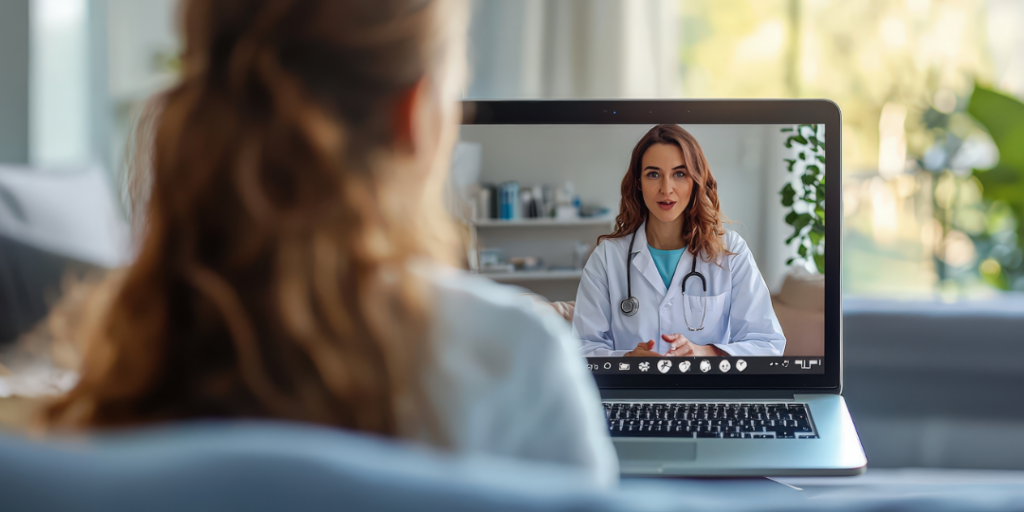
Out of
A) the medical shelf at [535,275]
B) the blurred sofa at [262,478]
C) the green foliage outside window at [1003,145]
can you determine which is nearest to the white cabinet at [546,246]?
the medical shelf at [535,275]

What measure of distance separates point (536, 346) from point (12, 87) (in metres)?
2.37

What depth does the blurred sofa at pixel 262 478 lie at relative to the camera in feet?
0.82

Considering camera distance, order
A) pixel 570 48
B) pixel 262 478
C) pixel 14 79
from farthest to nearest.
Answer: pixel 570 48
pixel 14 79
pixel 262 478

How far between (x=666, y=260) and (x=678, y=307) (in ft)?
0.20

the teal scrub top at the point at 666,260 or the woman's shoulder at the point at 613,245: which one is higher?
the woman's shoulder at the point at 613,245

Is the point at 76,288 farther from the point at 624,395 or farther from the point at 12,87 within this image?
the point at 12,87

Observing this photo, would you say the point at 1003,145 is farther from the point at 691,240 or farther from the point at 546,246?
the point at 546,246

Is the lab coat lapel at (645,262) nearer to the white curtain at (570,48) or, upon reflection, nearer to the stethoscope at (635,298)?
the stethoscope at (635,298)

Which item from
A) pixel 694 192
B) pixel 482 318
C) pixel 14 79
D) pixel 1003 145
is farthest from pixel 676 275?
pixel 14 79

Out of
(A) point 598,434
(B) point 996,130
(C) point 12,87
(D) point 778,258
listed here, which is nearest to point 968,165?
(B) point 996,130

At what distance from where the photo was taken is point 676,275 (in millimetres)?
876

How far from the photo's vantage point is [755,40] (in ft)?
8.70

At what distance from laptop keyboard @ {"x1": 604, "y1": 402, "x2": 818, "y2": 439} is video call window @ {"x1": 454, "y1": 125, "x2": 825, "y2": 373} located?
5cm

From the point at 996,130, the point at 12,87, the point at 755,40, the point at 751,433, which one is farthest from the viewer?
the point at 755,40
